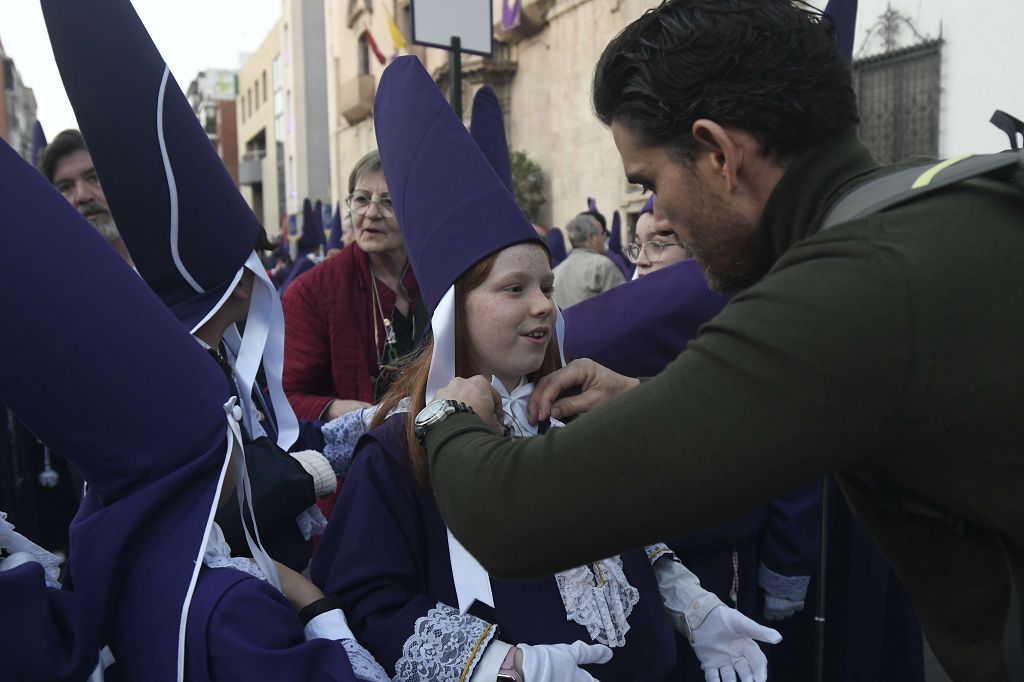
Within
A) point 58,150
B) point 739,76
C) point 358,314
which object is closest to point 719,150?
point 739,76

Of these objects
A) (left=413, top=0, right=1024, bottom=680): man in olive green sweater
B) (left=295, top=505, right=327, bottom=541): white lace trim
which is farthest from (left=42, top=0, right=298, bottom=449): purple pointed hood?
(left=413, top=0, right=1024, bottom=680): man in olive green sweater

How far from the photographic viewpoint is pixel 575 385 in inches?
77.5

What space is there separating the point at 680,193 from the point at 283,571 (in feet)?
3.70

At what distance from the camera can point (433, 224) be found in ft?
6.71

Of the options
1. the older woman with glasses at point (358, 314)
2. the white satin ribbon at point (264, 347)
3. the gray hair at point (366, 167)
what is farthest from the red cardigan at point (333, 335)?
the white satin ribbon at point (264, 347)

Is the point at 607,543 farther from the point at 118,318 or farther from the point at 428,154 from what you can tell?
the point at 428,154

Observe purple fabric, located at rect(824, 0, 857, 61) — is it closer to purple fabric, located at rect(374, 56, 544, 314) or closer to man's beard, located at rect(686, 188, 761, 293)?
purple fabric, located at rect(374, 56, 544, 314)

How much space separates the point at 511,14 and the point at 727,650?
16.2m

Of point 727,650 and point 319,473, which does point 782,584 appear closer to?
point 727,650

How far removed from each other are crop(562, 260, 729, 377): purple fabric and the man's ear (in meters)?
1.31

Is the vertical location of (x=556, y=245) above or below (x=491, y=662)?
above

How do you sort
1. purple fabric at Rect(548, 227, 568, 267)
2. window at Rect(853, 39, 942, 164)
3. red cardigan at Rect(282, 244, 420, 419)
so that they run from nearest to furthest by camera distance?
red cardigan at Rect(282, 244, 420, 419)
window at Rect(853, 39, 942, 164)
purple fabric at Rect(548, 227, 568, 267)

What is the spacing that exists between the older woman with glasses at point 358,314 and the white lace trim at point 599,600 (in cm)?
161

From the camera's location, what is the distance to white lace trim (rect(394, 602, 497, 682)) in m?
1.69
